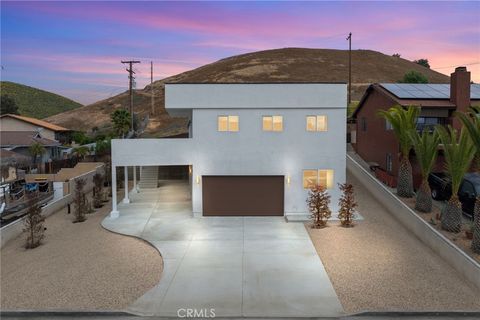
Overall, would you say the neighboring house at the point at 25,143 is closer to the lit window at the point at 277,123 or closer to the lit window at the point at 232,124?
the lit window at the point at 232,124

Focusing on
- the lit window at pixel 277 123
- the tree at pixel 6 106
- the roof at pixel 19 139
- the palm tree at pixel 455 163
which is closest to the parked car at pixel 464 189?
the palm tree at pixel 455 163

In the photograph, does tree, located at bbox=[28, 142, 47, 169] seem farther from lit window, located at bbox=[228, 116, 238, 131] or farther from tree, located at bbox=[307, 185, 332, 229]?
tree, located at bbox=[307, 185, 332, 229]

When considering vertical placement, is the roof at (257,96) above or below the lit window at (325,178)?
above

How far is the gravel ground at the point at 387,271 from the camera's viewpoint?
10.9 metres

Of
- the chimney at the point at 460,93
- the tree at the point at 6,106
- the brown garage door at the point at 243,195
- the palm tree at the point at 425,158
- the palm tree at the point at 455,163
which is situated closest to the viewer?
Answer: the palm tree at the point at 455,163

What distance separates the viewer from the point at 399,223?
18625mm

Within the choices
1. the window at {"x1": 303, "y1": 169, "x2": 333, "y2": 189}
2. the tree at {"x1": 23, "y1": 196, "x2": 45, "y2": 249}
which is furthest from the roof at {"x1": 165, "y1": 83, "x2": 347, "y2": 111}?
the tree at {"x1": 23, "y1": 196, "x2": 45, "y2": 249}

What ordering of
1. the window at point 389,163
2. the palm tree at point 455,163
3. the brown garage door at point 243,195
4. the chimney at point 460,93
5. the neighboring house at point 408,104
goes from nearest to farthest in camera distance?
the palm tree at point 455,163 → the brown garage door at point 243,195 → the chimney at point 460,93 → the neighboring house at point 408,104 → the window at point 389,163

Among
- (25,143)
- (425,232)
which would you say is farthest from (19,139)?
(425,232)

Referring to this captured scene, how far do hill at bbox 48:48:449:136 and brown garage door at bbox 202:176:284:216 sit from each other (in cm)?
4703

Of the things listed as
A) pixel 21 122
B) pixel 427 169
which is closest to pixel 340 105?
pixel 427 169

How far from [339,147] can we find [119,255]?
12.1m

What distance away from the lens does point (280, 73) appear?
94188 millimetres

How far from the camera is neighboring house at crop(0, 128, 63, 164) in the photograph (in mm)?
38531
